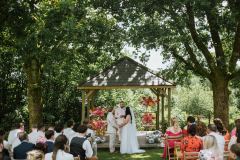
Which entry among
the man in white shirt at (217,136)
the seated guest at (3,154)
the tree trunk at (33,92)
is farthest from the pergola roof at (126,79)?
the seated guest at (3,154)

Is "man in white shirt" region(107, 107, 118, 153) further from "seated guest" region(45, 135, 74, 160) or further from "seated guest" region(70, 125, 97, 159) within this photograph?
"seated guest" region(45, 135, 74, 160)

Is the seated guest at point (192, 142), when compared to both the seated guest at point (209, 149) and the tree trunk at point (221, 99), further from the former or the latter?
the tree trunk at point (221, 99)

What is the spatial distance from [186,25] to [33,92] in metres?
8.12

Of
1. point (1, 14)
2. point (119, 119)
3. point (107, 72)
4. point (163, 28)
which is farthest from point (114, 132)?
point (1, 14)

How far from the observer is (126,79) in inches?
795

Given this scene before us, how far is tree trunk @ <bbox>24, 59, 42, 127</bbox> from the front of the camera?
22.7 meters

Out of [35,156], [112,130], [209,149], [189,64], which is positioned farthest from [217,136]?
[189,64]

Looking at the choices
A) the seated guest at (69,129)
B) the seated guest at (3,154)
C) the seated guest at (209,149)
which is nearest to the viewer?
the seated guest at (3,154)

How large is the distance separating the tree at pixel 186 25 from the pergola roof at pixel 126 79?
56.0 inches

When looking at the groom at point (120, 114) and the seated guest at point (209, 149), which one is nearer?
the seated guest at point (209, 149)

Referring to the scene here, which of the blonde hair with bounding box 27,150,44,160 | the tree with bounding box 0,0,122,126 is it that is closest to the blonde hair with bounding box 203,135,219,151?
the blonde hair with bounding box 27,150,44,160

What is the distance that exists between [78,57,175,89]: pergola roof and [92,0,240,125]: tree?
142 cm

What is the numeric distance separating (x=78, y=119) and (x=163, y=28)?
12.2m

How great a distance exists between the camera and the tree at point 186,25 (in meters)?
19.1
